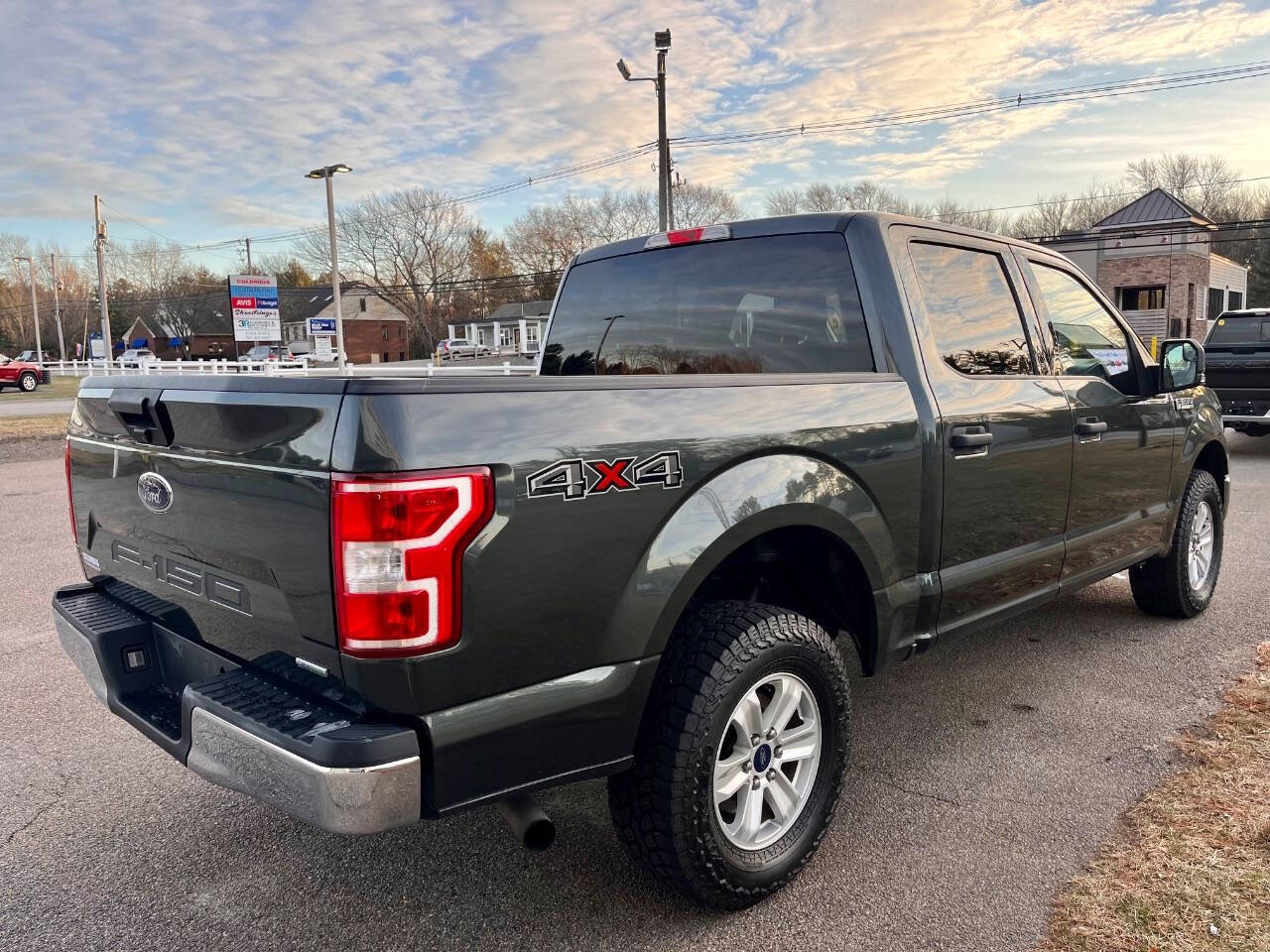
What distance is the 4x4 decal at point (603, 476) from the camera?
206 centimetres

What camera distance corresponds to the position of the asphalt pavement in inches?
98.6

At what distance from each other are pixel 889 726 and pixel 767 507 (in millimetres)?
1732

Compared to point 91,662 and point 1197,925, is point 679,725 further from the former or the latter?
point 91,662

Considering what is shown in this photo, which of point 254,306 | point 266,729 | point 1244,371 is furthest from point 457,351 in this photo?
point 266,729

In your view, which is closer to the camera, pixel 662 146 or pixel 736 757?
pixel 736 757

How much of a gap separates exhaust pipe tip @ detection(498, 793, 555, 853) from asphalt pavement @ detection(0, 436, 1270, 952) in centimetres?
45

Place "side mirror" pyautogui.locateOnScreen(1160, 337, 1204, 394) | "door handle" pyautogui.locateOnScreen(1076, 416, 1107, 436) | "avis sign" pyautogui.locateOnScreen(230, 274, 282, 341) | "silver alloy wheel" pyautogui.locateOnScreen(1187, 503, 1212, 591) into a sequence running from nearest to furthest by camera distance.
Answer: "door handle" pyautogui.locateOnScreen(1076, 416, 1107, 436) < "side mirror" pyautogui.locateOnScreen(1160, 337, 1204, 394) < "silver alloy wheel" pyautogui.locateOnScreen(1187, 503, 1212, 591) < "avis sign" pyautogui.locateOnScreen(230, 274, 282, 341)

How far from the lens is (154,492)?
8.25 feet

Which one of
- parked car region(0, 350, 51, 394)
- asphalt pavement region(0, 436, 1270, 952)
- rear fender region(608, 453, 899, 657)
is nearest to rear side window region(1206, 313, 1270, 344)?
asphalt pavement region(0, 436, 1270, 952)

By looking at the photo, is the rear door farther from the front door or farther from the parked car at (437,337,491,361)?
the parked car at (437,337,491,361)

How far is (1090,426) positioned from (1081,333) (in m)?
0.53

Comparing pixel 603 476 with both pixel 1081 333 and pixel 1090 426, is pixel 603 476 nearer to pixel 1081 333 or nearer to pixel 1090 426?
pixel 1090 426

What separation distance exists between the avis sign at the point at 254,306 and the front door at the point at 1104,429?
34.4 meters

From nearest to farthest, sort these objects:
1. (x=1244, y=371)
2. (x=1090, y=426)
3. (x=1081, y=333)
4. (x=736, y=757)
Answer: (x=736, y=757) < (x=1090, y=426) < (x=1081, y=333) < (x=1244, y=371)
